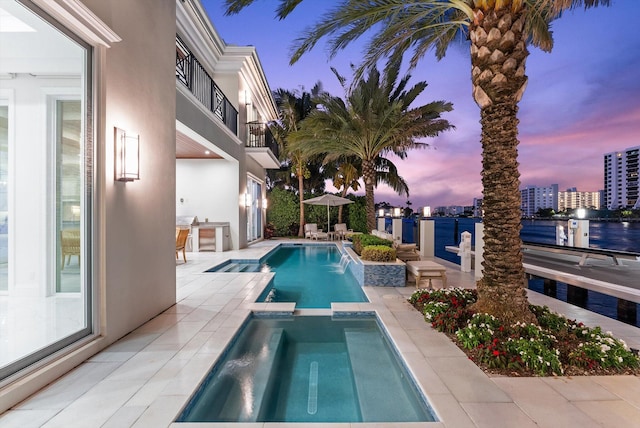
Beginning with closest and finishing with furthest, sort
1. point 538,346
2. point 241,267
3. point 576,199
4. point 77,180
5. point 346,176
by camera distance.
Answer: point 538,346 < point 77,180 < point 241,267 < point 346,176 < point 576,199

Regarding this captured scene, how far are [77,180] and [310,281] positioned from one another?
578 centimetres

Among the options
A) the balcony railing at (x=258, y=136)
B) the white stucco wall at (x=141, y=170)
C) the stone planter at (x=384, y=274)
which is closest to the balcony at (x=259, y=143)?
the balcony railing at (x=258, y=136)

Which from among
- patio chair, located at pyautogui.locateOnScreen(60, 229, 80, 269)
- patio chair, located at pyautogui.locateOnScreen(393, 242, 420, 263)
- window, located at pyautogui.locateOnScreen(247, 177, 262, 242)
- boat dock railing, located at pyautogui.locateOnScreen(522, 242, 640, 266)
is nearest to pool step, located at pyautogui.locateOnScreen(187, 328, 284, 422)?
patio chair, located at pyautogui.locateOnScreen(60, 229, 80, 269)

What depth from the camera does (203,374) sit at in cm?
303

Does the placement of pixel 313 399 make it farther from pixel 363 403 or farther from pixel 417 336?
pixel 417 336

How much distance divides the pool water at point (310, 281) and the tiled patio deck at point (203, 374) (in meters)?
2.13

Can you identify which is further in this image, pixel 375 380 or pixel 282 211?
pixel 282 211

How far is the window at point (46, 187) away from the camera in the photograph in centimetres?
307

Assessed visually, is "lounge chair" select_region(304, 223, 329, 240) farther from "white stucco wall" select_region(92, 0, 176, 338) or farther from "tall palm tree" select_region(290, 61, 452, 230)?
"white stucco wall" select_region(92, 0, 176, 338)

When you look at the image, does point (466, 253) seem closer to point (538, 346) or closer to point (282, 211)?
point (538, 346)

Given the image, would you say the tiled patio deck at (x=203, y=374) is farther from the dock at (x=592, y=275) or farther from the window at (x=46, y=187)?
the dock at (x=592, y=275)

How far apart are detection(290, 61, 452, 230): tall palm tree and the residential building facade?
7082mm

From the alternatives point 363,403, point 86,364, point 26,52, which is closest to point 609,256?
point 363,403

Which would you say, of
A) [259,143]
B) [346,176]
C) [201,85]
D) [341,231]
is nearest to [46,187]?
[201,85]
